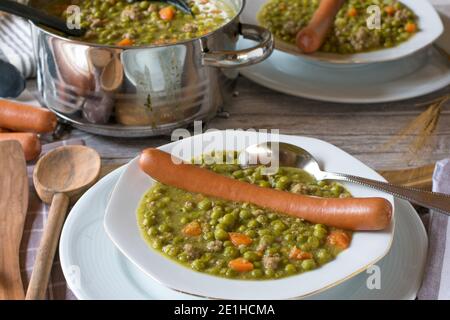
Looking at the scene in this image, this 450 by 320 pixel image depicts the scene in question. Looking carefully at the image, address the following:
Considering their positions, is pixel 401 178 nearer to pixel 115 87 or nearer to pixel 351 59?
pixel 351 59

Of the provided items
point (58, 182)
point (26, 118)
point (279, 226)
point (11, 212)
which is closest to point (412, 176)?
point (279, 226)

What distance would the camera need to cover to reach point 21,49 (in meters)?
3.24

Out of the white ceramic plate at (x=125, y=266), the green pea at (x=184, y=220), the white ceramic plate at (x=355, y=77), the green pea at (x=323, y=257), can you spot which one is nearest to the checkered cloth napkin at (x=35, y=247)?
the white ceramic plate at (x=125, y=266)

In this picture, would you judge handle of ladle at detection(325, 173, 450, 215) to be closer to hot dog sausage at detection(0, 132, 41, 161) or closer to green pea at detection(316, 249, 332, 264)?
green pea at detection(316, 249, 332, 264)

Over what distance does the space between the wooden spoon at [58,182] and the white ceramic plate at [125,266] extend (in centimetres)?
8

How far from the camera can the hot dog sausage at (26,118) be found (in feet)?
9.16

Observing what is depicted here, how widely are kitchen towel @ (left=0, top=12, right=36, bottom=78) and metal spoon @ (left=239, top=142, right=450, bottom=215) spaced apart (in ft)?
4.38

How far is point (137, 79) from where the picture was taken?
101 inches

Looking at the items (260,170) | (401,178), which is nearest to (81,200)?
(260,170)

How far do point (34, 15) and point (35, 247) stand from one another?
91 centimetres

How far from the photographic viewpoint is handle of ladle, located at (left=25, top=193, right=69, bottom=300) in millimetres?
1982

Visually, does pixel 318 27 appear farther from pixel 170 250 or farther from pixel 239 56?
pixel 170 250

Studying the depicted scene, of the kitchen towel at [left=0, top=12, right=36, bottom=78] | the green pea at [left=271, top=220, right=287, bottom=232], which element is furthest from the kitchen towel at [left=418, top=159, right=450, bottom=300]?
the kitchen towel at [left=0, top=12, right=36, bottom=78]

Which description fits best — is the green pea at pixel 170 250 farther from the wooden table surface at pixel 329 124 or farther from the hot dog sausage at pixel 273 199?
the wooden table surface at pixel 329 124
